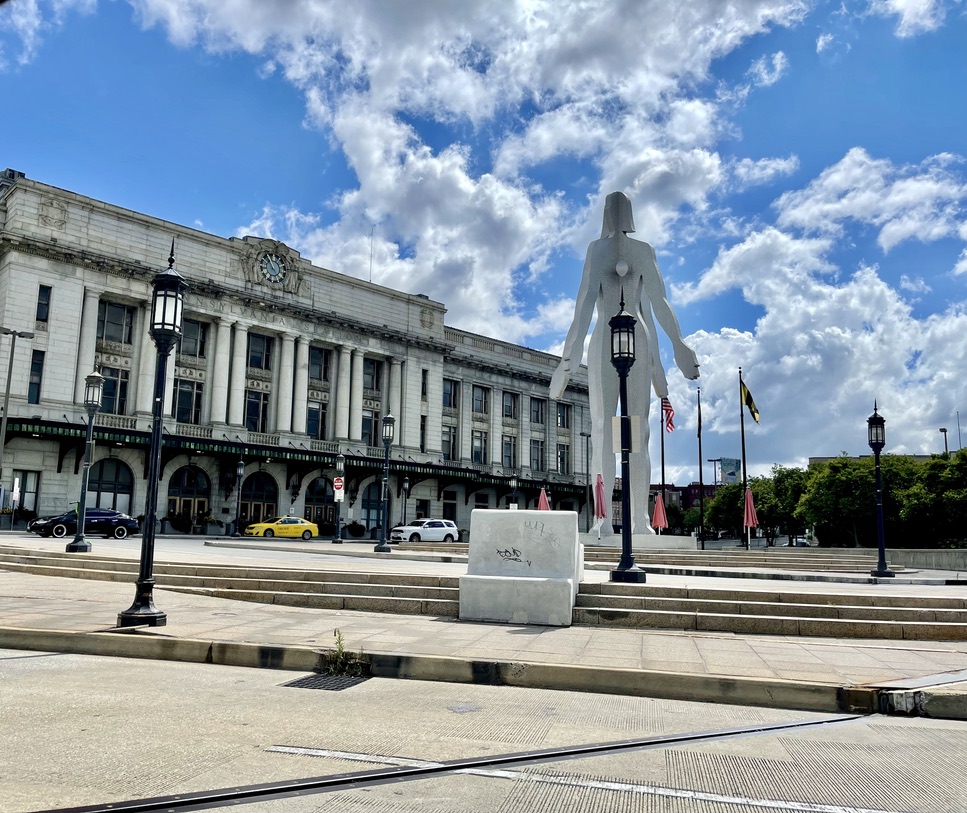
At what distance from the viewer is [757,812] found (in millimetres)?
4383

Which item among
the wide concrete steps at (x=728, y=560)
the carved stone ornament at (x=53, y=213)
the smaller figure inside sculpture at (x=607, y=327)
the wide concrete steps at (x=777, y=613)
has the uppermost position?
the carved stone ornament at (x=53, y=213)

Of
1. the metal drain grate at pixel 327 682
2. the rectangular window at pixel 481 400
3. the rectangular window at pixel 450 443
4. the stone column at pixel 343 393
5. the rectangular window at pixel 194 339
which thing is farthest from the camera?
the rectangular window at pixel 481 400

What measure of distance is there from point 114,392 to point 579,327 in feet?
108

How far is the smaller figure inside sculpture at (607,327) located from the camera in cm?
2494

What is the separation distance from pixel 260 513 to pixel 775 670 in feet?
157

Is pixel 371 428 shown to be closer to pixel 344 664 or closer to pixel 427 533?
Result: pixel 427 533

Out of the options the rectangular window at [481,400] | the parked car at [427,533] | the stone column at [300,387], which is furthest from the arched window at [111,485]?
the rectangular window at [481,400]

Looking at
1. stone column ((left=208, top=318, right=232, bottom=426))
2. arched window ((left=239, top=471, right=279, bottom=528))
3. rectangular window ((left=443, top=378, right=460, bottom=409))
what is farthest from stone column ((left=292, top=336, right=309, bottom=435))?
rectangular window ((left=443, top=378, right=460, bottom=409))

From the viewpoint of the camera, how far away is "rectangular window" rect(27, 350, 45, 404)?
42906 millimetres

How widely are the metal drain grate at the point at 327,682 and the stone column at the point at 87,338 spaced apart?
136ft

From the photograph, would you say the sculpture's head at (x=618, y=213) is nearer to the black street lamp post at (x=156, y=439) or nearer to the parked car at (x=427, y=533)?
the black street lamp post at (x=156, y=439)

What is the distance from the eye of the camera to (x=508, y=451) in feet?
233

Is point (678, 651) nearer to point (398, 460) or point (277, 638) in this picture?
point (277, 638)

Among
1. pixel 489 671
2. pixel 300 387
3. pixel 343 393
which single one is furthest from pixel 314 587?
pixel 343 393
